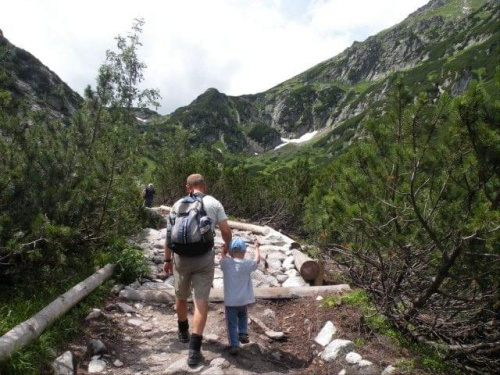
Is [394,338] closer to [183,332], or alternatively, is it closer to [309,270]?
[183,332]

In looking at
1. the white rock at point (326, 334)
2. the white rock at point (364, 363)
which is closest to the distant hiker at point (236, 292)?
the white rock at point (326, 334)

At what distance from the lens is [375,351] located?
5188mm

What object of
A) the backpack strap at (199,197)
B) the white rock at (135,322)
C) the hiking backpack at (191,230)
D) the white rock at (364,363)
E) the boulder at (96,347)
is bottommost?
the white rock at (364,363)

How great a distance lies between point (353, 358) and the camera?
5055 mm

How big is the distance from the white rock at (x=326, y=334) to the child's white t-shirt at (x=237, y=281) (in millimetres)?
1221

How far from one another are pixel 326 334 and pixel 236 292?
1548mm

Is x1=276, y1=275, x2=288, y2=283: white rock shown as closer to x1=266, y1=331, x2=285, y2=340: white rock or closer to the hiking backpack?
x1=266, y1=331, x2=285, y2=340: white rock

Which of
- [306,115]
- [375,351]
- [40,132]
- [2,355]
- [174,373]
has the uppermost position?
[306,115]

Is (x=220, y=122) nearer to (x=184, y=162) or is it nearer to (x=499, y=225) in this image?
(x=184, y=162)

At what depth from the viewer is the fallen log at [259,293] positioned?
729 centimetres

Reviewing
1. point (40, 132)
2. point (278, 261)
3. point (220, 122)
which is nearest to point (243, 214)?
point (278, 261)

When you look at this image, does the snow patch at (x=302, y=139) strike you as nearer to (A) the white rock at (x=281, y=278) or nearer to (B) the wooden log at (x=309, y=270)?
(A) the white rock at (x=281, y=278)

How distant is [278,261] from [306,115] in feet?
583

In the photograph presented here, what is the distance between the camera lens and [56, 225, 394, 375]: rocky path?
4.87m
